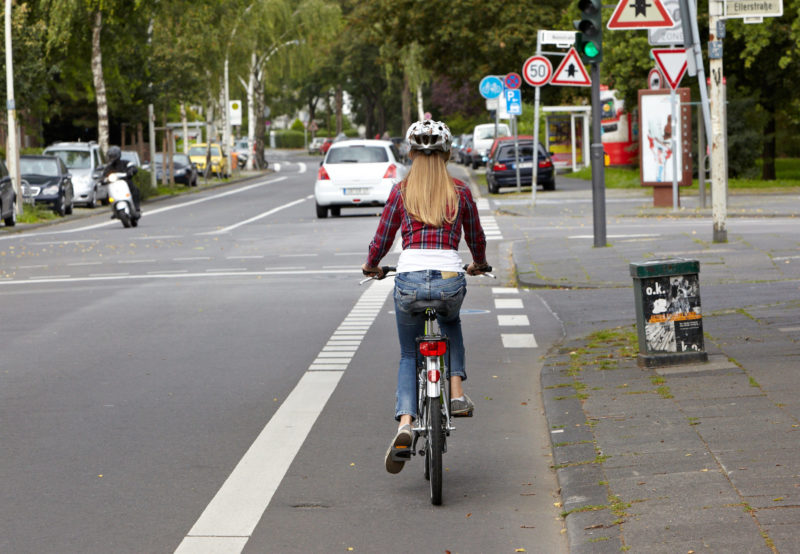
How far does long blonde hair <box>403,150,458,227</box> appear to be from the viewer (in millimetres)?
6172

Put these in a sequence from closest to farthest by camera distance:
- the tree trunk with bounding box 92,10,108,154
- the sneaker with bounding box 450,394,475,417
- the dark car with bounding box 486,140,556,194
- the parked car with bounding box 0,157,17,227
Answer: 1. the sneaker with bounding box 450,394,475,417
2. the parked car with bounding box 0,157,17,227
3. the dark car with bounding box 486,140,556,194
4. the tree trunk with bounding box 92,10,108,154

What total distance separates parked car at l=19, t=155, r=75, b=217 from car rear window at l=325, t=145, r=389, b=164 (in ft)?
28.2

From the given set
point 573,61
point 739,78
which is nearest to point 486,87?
point 739,78

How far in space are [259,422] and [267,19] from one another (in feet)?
216

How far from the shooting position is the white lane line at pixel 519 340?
10.8m

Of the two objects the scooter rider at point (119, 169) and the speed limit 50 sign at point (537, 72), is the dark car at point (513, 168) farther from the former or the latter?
the scooter rider at point (119, 169)

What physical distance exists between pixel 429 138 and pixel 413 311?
29.0 inches

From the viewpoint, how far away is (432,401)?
6000 millimetres

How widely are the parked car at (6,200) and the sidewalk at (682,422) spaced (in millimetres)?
17861

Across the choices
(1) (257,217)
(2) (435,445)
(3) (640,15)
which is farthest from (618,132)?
(2) (435,445)

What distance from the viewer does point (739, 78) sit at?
135ft

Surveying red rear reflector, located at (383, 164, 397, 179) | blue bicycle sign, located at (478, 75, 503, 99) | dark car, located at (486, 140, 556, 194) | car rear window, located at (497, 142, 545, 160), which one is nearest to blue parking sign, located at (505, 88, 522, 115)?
dark car, located at (486, 140, 556, 194)

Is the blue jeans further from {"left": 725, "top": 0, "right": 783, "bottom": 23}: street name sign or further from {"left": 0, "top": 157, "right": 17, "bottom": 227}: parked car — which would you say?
{"left": 0, "top": 157, "right": 17, "bottom": 227}: parked car

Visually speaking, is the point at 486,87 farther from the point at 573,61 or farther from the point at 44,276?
the point at 44,276
